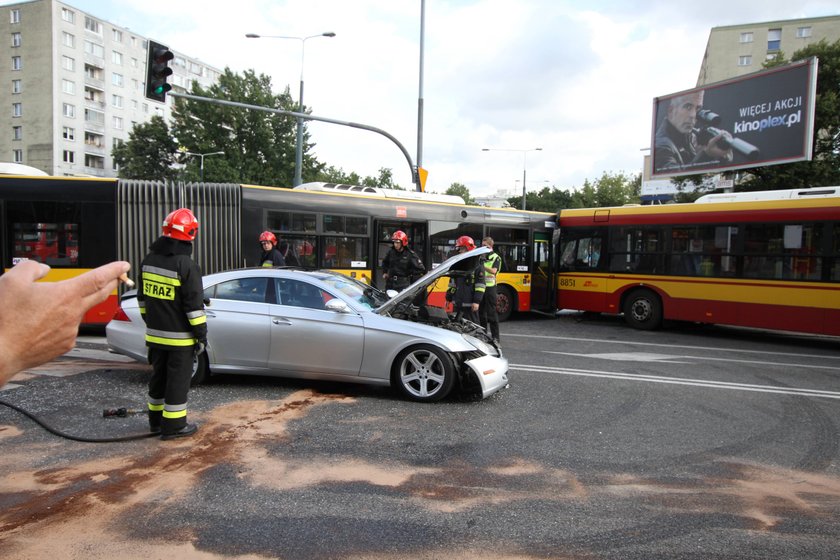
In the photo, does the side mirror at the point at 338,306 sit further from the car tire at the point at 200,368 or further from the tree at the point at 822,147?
the tree at the point at 822,147

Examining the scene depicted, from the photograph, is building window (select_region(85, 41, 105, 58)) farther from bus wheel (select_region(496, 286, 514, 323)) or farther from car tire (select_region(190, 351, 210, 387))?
car tire (select_region(190, 351, 210, 387))

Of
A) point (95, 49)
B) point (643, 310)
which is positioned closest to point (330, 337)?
point (643, 310)

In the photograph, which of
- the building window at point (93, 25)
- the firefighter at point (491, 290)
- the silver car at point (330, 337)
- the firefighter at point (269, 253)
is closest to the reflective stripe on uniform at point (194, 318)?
the silver car at point (330, 337)

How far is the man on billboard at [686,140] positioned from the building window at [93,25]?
65567mm

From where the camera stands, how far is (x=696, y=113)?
24.6 m

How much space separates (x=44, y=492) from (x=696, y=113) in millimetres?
26603

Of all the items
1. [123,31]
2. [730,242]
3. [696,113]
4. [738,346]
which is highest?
[123,31]

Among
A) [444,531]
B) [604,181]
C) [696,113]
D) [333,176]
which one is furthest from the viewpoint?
[604,181]

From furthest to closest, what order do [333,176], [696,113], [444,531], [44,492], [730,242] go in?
[333,176], [696,113], [730,242], [44,492], [444,531]

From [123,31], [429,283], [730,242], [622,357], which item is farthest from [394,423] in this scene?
[123,31]

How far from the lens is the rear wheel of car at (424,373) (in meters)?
6.18

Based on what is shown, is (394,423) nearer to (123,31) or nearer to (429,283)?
(429,283)

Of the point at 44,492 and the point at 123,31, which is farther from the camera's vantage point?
the point at 123,31

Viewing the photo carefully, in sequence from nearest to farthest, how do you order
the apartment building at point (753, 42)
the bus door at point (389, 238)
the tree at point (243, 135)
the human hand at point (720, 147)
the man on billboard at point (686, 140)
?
the bus door at point (389, 238) < the human hand at point (720, 147) < the man on billboard at point (686, 140) < the tree at point (243, 135) < the apartment building at point (753, 42)
